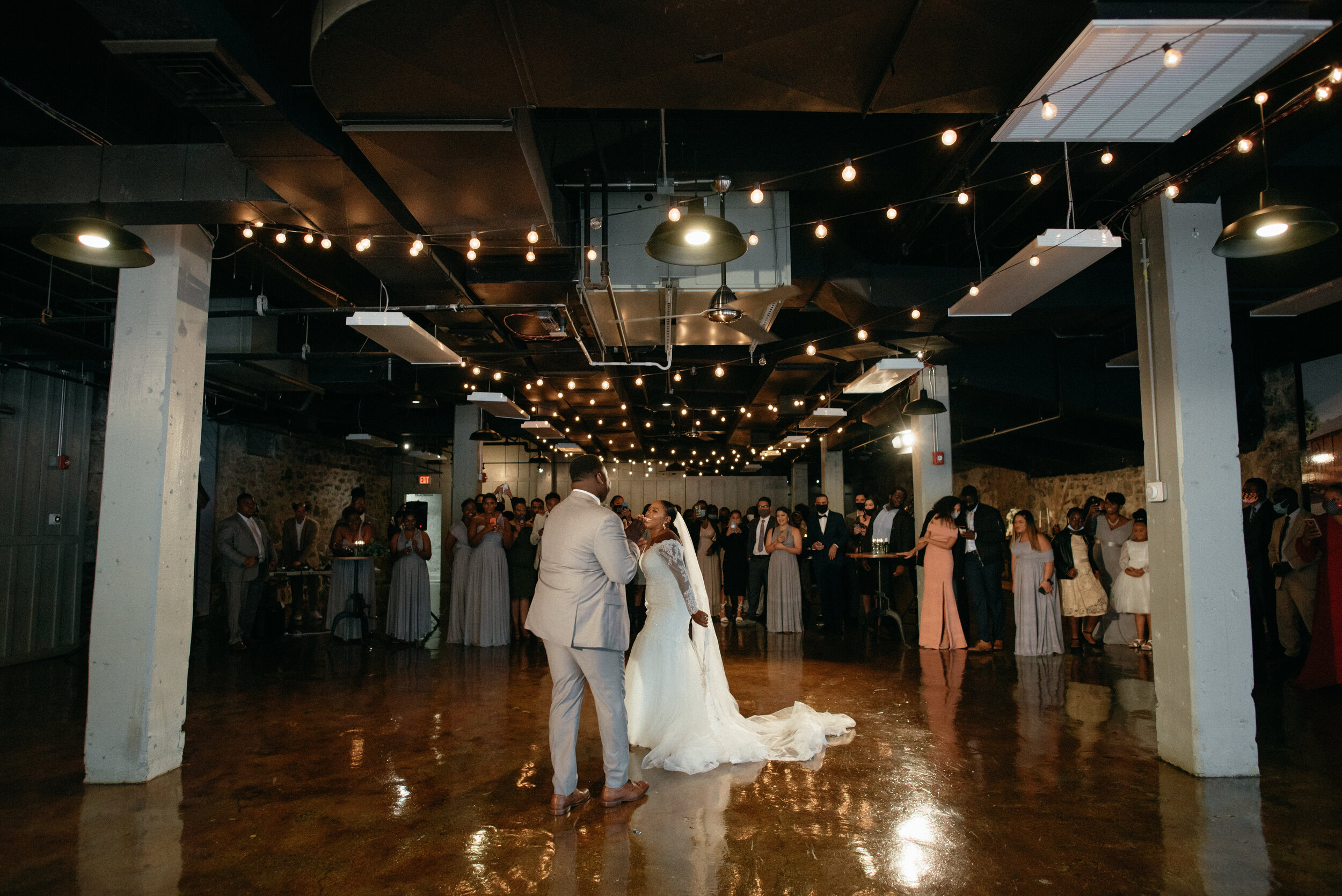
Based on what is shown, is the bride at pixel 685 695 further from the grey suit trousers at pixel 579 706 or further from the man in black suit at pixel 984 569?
the man in black suit at pixel 984 569

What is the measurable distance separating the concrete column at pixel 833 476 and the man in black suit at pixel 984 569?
289 inches

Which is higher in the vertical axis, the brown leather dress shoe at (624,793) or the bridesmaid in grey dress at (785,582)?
the bridesmaid in grey dress at (785,582)

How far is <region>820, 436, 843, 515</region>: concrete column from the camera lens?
16141 millimetres

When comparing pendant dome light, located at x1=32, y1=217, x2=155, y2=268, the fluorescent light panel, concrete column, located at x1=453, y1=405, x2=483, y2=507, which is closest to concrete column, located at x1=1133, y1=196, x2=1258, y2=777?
the fluorescent light panel

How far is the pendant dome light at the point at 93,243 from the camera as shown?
369cm

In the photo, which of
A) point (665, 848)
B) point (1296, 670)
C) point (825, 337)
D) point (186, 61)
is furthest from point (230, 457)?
point (1296, 670)

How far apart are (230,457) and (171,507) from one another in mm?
8402

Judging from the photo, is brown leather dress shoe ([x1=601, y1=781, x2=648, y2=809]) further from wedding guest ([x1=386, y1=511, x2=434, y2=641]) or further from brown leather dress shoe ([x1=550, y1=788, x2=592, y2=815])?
wedding guest ([x1=386, y1=511, x2=434, y2=641])

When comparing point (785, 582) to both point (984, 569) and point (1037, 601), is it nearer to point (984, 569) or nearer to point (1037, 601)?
point (984, 569)

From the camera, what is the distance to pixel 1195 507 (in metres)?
4.20

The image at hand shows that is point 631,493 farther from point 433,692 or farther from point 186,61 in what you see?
point 186,61

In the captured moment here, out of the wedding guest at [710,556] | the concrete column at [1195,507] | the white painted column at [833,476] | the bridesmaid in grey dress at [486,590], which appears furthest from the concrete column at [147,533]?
the white painted column at [833,476]

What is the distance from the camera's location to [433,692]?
6.23 m

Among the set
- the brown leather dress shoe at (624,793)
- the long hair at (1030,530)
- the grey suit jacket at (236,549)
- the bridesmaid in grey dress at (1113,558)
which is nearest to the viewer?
the brown leather dress shoe at (624,793)
